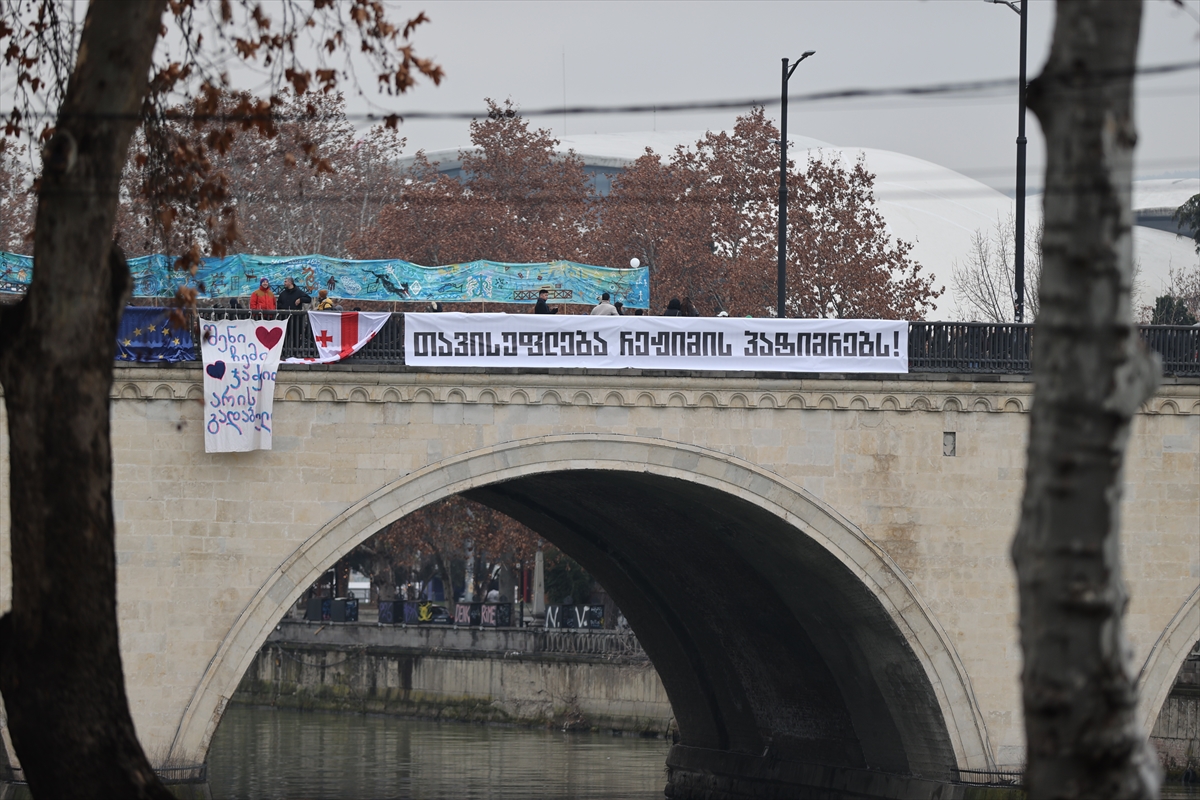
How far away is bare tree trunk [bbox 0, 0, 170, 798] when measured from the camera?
895 cm

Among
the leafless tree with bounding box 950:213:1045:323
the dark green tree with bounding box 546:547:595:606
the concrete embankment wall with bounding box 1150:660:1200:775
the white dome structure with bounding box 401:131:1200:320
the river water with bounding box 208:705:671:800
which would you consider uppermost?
the white dome structure with bounding box 401:131:1200:320

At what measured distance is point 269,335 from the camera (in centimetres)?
1905

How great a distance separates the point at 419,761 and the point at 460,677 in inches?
338

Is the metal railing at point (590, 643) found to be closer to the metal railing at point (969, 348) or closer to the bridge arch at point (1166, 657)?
the bridge arch at point (1166, 657)

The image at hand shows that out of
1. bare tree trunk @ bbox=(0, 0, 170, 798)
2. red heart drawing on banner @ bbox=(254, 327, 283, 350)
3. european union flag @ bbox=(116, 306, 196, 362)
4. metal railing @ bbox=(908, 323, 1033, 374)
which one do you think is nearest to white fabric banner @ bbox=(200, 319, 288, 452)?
red heart drawing on banner @ bbox=(254, 327, 283, 350)

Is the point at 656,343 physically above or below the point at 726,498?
above

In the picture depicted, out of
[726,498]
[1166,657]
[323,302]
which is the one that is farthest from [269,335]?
[1166,657]

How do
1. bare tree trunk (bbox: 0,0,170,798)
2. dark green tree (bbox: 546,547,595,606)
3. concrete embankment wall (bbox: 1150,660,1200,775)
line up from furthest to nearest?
dark green tree (bbox: 546,547,595,606)
concrete embankment wall (bbox: 1150,660,1200,775)
bare tree trunk (bbox: 0,0,170,798)

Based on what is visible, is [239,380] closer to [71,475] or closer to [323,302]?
[323,302]

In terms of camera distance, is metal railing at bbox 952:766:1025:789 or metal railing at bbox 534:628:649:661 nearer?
metal railing at bbox 952:766:1025:789

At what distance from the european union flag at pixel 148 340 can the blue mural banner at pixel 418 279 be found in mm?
1575

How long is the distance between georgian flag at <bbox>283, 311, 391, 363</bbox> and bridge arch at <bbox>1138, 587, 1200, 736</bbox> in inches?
389

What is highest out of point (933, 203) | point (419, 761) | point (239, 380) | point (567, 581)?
point (933, 203)

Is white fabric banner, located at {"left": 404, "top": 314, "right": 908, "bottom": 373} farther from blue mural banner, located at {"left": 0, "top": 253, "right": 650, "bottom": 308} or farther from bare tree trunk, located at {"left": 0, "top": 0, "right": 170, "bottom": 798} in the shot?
bare tree trunk, located at {"left": 0, "top": 0, "right": 170, "bottom": 798}
